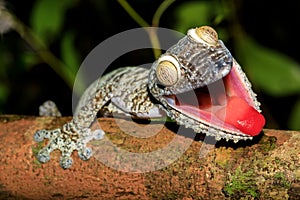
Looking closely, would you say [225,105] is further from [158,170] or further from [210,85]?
[158,170]

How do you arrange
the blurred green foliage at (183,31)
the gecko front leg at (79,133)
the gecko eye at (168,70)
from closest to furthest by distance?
1. the gecko eye at (168,70)
2. the gecko front leg at (79,133)
3. the blurred green foliage at (183,31)

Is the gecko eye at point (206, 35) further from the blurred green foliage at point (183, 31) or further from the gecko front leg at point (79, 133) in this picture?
the blurred green foliage at point (183, 31)

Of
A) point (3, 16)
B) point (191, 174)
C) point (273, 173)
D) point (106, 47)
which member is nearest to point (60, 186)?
point (191, 174)

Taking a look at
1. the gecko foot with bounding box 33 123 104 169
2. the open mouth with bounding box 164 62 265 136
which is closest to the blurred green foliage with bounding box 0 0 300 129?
the gecko foot with bounding box 33 123 104 169

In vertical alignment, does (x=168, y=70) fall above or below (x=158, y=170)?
above

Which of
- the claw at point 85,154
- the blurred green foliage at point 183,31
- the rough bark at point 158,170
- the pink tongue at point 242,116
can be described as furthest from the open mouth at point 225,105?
the blurred green foliage at point 183,31

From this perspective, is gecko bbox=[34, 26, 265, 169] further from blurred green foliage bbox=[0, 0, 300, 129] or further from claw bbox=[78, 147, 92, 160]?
blurred green foliage bbox=[0, 0, 300, 129]

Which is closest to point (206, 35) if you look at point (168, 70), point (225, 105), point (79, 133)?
point (168, 70)
